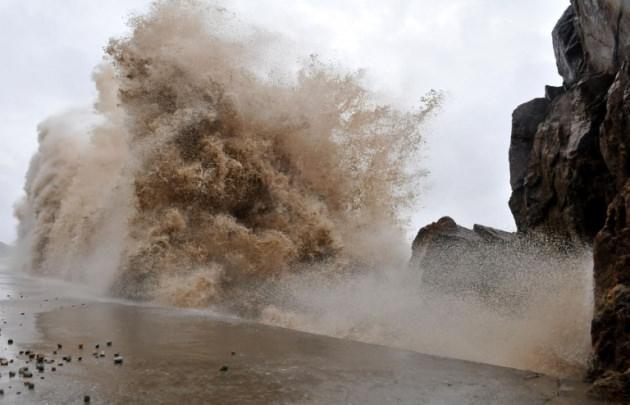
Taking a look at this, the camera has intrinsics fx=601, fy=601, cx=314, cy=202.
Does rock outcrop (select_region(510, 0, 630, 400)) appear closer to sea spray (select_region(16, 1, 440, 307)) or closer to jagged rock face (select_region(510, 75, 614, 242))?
jagged rock face (select_region(510, 75, 614, 242))

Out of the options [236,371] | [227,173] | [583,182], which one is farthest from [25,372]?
[227,173]

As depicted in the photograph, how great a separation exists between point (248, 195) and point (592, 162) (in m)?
7.37

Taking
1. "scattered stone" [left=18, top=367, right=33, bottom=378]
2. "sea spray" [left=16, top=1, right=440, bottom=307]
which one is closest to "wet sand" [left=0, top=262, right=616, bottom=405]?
"scattered stone" [left=18, top=367, right=33, bottom=378]

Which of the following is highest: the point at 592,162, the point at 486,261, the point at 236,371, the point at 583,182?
the point at 592,162

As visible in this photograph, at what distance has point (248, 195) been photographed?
1271cm

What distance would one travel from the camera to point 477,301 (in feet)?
25.4

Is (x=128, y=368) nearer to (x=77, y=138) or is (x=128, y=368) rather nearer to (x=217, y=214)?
(x=217, y=214)

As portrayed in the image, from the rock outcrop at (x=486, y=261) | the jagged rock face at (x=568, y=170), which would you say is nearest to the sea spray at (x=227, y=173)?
the rock outcrop at (x=486, y=261)

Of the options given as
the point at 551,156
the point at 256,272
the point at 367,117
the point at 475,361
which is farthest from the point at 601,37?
the point at 367,117

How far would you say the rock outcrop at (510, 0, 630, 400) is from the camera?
454cm

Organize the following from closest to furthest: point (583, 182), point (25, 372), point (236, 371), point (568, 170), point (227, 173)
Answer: point (25, 372), point (236, 371), point (583, 182), point (568, 170), point (227, 173)

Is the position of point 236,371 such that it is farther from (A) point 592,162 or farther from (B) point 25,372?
(A) point 592,162

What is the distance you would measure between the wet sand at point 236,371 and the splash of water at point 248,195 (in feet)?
6.42

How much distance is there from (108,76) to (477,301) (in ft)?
54.0
